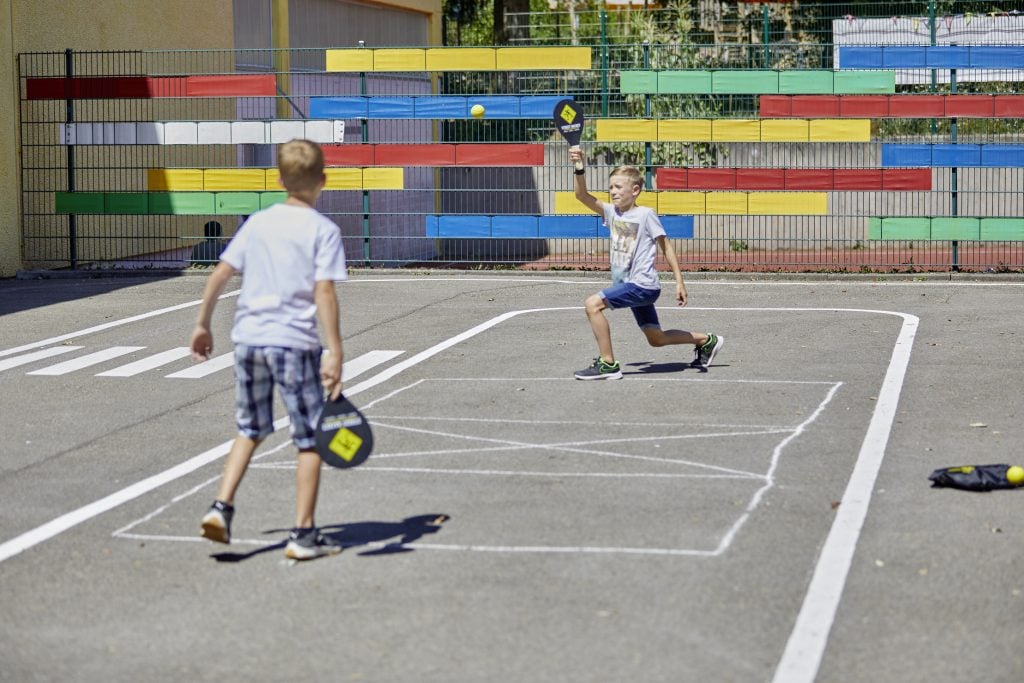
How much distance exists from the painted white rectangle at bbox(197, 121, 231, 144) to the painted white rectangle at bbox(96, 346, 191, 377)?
6861 mm


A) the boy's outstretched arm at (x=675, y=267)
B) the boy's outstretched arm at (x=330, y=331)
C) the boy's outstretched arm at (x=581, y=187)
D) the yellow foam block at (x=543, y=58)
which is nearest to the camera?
the boy's outstretched arm at (x=330, y=331)

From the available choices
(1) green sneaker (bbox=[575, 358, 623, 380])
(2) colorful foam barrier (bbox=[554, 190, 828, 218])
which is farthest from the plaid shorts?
(2) colorful foam barrier (bbox=[554, 190, 828, 218])

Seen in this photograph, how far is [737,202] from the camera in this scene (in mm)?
20250

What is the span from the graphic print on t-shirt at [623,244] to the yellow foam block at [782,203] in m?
8.18

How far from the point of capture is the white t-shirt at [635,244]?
1223 cm

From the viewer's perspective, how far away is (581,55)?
20422 millimetres

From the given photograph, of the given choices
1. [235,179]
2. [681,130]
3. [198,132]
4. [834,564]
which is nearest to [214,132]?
[198,132]

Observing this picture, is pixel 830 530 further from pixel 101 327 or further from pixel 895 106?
pixel 895 106

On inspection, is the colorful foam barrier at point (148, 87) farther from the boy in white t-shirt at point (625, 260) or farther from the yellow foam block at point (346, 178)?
the boy in white t-shirt at point (625, 260)

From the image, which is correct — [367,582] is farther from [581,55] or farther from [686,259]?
[686,259]

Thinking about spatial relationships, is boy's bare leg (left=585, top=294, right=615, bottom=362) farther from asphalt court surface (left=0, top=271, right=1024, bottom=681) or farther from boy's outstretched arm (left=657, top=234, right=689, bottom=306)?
boy's outstretched arm (left=657, top=234, right=689, bottom=306)

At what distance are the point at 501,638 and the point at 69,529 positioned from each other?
2.69 m

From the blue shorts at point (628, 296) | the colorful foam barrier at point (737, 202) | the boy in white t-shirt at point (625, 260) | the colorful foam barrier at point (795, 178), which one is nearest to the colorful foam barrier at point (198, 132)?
the colorful foam barrier at point (737, 202)

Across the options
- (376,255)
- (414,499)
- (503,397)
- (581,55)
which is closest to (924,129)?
(581,55)
